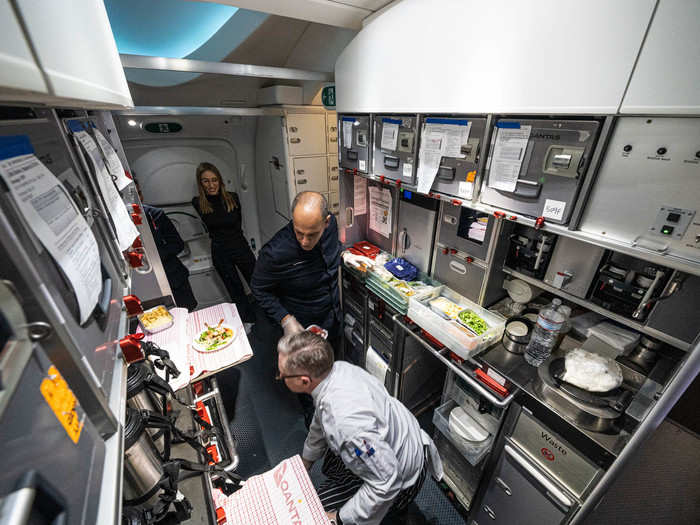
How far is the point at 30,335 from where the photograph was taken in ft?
1.50

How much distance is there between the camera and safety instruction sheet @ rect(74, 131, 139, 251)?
4.01 feet

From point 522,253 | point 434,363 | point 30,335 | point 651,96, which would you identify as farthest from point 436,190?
point 30,335

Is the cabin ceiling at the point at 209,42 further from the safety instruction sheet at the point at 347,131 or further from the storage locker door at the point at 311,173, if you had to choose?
the safety instruction sheet at the point at 347,131

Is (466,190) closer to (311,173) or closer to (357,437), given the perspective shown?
(357,437)

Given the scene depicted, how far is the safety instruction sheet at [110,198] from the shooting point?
4.01 feet

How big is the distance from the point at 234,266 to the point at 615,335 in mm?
3815

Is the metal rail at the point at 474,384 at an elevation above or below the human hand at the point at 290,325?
above

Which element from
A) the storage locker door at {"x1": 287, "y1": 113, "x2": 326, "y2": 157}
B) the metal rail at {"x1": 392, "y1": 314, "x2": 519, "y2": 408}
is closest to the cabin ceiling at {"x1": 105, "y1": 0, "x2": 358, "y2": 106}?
the storage locker door at {"x1": 287, "y1": 113, "x2": 326, "y2": 157}

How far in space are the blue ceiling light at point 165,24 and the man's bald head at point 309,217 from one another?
1857 mm

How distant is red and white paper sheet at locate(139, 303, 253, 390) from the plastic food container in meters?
0.03

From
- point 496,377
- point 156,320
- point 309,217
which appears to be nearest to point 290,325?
point 309,217

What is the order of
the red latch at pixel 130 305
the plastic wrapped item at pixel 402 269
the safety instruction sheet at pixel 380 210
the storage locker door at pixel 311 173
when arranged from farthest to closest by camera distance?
1. the storage locker door at pixel 311 173
2. the safety instruction sheet at pixel 380 210
3. the plastic wrapped item at pixel 402 269
4. the red latch at pixel 130 305

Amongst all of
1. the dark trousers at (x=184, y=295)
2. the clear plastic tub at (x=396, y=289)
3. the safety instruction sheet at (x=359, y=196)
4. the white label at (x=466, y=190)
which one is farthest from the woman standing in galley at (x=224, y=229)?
the white label at (x=466, y=190)

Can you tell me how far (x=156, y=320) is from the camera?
2.13 metres
